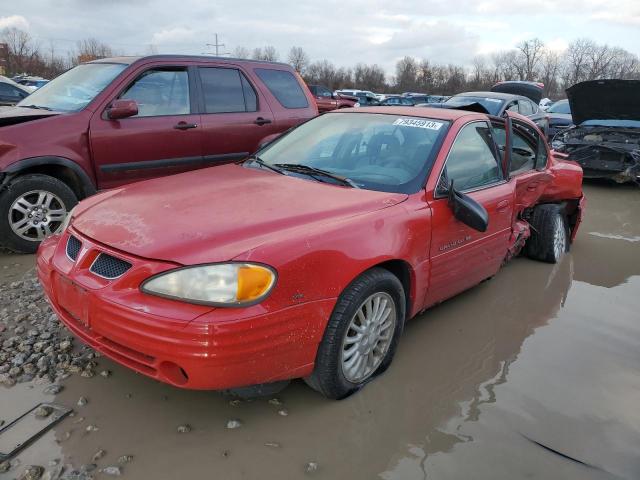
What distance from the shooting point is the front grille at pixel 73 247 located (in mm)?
2570

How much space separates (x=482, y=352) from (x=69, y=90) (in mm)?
4614

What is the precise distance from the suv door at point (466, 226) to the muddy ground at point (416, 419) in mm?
416

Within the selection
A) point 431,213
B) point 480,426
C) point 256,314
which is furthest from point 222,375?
point 431,213

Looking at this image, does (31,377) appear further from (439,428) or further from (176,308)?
(439,428)

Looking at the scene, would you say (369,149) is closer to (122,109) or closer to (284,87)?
(122,109)

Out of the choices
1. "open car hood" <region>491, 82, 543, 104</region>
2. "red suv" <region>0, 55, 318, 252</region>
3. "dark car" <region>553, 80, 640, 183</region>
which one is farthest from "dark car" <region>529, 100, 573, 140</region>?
"red suv" <region>0, 55, 318, 252</region>

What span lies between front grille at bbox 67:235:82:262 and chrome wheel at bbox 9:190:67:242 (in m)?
2.23

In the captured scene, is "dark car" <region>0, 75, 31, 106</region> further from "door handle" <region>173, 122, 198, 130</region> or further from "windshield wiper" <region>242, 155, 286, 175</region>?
"windshield wiper" <region>242, 155, 286, 175</region>

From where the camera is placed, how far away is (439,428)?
256cm

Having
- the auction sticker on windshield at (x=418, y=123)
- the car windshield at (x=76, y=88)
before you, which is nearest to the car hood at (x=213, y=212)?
the auction sticker on windshield at (x=418, y=123)

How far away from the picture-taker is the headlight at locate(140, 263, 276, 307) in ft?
7.04

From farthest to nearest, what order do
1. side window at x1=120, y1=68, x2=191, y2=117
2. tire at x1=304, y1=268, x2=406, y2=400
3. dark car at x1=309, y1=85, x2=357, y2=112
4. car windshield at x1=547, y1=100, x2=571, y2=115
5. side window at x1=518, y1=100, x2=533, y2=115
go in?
car windshield at x1=547, y1=100, x2=571, y2=115
side window at x1=518, y1=100, x2=533, y2=115
dark car at x1=309, y1=85, x2=357, y2=112
side window at x1=120, y1=68, x2=191, y2=117
tire at x1=304, y1=268, x2=406, y2=400

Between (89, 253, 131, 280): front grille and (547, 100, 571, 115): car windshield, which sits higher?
(547, 100, 571, 115): car windshield

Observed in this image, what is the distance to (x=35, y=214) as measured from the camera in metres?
4.60
